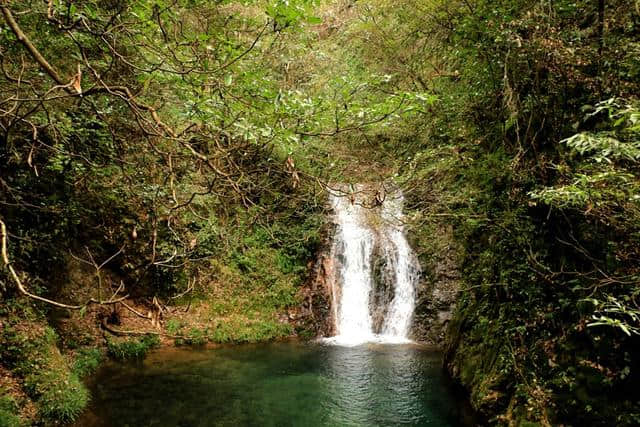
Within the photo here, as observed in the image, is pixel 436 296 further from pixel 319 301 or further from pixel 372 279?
pixel 319 301

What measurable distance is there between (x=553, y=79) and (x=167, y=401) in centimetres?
758

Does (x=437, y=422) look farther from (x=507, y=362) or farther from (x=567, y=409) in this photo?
(x=567, y=409)

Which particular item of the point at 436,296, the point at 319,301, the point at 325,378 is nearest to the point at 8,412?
the point at 325,378

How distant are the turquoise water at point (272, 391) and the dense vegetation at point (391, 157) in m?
0.70

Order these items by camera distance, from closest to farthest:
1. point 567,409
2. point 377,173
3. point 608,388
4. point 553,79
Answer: point 608,388 < point 567,409 < point 553,79 < point 377,173

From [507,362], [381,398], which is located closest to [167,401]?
[381,398]

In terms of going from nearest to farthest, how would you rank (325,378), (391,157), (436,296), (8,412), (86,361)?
(8,412)
(86,361)
(325,378)
(391,157)
(436,296)

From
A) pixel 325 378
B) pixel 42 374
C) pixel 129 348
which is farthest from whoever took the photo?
pixel 129 348

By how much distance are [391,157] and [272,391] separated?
563 centimetres

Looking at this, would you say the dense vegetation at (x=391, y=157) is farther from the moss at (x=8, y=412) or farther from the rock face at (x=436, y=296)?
the rock face at (x=436, y=296)

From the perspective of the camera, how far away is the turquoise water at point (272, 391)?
20.5ft

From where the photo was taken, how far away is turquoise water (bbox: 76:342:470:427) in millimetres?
6250

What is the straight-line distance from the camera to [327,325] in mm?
12492

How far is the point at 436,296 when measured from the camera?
40.0ft
